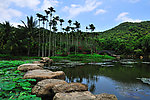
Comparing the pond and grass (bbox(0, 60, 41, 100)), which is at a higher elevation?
grass (bbox(0, 60, 41, 100))

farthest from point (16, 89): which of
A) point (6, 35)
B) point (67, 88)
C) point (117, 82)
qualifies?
point (6, 35)

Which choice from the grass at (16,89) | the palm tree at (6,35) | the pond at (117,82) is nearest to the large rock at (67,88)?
the grass at (16,89)

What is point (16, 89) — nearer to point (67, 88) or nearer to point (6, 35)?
point (67, 88)

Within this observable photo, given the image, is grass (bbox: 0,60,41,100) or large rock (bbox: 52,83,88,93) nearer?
grass (bbox: 0,60,41,100)

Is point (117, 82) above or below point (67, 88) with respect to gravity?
below

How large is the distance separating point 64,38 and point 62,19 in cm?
2516

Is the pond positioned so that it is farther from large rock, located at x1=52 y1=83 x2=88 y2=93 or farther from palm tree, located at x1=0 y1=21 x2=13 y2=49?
palm tree, located at x1=0 y1=21 x2=13 y2=49

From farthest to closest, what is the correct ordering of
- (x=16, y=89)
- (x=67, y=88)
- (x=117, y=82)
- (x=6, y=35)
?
(x=6, y=35) < (x=117, y=82) < (x=16, y=89) < (x=67, y=88)

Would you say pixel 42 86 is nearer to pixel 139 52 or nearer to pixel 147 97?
pixel 147 97

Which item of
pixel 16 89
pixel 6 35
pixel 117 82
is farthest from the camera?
pixel 6 35

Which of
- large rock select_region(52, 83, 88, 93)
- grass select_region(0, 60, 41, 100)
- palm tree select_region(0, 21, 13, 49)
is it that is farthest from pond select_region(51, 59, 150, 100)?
palm tree select_region(0, 21, 13, 49)

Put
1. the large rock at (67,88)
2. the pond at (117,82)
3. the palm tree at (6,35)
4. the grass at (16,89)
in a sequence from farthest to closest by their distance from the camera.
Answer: the palm tree at (6,35) < the pond at (117,82) < the large rock at (67,88) < the grass at (16,89)

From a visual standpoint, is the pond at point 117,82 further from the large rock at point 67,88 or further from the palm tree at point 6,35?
the palm tree at point 6,35

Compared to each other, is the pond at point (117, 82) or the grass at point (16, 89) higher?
the grass at point (16, 89)
